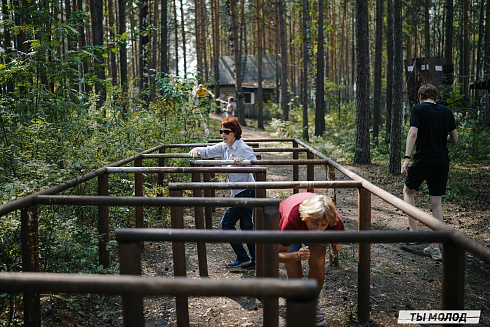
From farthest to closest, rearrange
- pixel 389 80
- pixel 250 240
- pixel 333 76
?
pixel 333 76, pixel 389 80, pixel 250 240

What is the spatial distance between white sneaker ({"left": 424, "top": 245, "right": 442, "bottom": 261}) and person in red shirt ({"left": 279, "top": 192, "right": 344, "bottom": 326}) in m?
2.46

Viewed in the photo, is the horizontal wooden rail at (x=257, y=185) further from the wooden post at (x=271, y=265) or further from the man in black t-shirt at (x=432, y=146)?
the man in black t-shirt at (x=432, y=146)

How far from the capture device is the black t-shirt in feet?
17.0

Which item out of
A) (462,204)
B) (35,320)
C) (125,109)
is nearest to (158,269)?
(35,320)

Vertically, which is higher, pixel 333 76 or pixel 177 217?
pixel 333 76

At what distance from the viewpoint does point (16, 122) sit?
6379 millimetres

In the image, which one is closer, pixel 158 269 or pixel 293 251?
pixel 293 251

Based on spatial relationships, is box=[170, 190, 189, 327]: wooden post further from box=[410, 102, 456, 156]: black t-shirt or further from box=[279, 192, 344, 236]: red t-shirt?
box=[410, 102, 456, 156]: black t-shirt

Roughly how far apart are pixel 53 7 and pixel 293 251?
18.8 feet

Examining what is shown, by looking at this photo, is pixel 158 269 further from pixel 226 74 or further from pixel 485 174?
pixel 226 74

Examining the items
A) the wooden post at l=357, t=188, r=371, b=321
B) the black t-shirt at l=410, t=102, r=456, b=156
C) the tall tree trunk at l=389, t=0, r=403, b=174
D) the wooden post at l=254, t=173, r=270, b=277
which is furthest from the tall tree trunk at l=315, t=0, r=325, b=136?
the wooden post at l=357, t=188, r=371, b=321

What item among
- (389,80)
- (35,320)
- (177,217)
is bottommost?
(35,320)

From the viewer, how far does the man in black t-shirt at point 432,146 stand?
5.16 metres

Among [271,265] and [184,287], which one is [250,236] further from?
[271,265]
